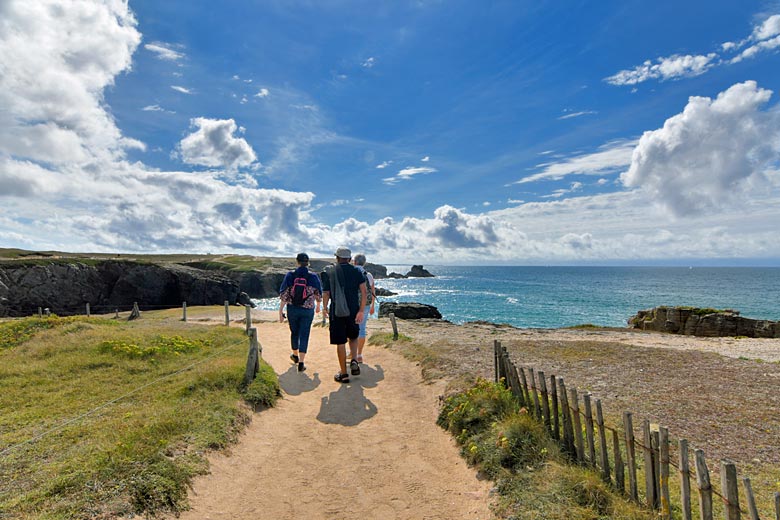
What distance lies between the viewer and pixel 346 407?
888 cm

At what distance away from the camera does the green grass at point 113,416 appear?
4605mm

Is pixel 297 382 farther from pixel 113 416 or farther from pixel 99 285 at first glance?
pixel 99 285

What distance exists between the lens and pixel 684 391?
10.6 m

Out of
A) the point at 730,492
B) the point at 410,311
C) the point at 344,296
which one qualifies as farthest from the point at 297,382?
the point at 410,311

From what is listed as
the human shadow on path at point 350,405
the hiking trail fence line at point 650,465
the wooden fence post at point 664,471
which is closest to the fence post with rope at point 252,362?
the human shadow on path at point 350,405

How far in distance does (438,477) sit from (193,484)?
3.48m

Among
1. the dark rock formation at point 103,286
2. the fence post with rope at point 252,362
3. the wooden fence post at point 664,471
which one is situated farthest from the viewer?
the dark rock formation at point 103,286

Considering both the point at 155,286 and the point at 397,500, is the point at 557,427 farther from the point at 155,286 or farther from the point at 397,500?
the point at 155,286

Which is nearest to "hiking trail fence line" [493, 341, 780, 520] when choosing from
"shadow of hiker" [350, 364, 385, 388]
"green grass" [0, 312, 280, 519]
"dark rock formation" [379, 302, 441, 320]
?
"shadow of hiker" [350, 364, 385, 388]

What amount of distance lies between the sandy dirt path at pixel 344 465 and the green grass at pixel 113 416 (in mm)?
495

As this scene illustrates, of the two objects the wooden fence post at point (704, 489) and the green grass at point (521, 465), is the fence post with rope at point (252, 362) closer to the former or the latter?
the green grass at point (521, 465)

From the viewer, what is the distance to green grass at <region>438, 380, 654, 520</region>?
455 centimetres

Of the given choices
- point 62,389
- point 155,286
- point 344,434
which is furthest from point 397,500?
point 155,286

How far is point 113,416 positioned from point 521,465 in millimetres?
7226
